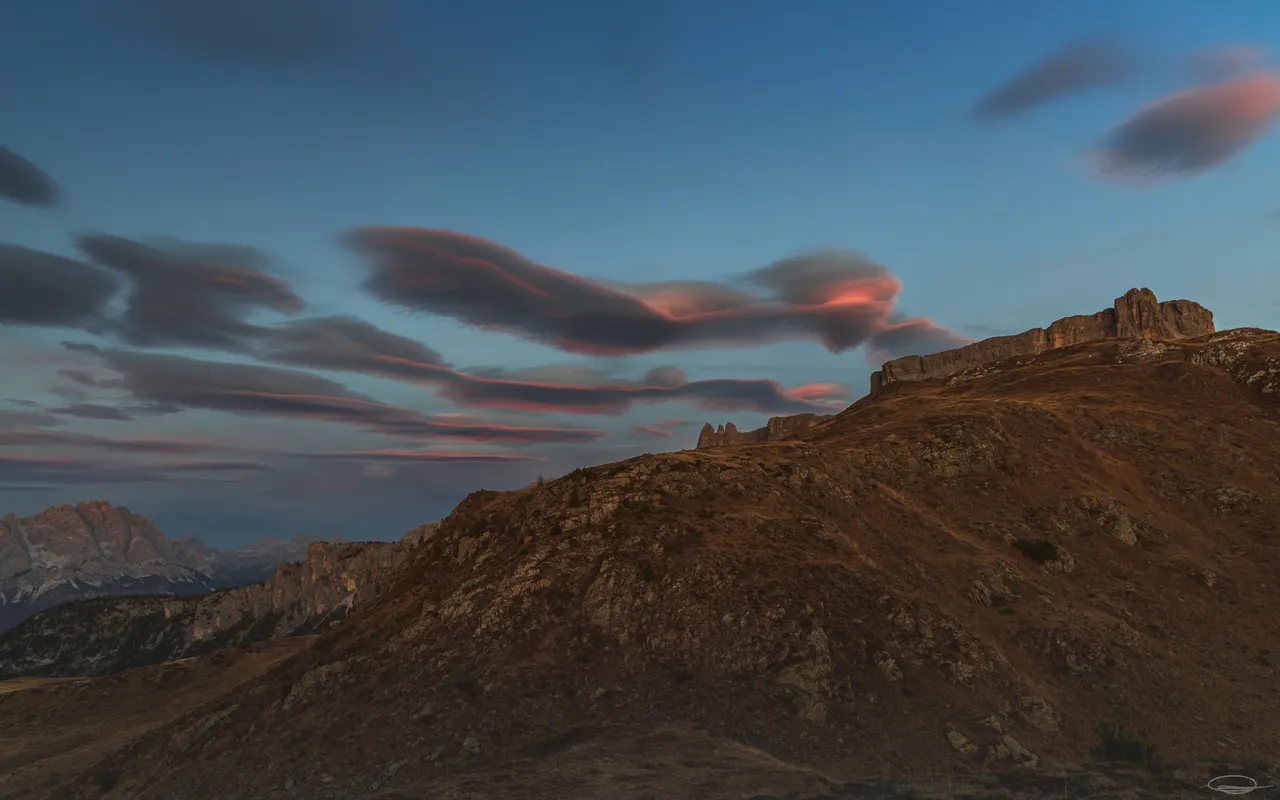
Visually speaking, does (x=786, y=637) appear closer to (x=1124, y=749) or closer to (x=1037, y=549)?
(x=1124, y=749)

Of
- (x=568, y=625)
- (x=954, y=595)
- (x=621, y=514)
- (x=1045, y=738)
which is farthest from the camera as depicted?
(x=621, y=514)

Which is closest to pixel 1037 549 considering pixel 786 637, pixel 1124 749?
pixel 1124 749

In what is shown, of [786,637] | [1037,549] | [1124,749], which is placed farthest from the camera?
[1037,549]

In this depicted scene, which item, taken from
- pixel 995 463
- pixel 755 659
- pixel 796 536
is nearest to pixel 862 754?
pixel 755 659

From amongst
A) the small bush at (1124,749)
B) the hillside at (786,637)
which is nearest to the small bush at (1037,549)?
the hillside at (786,637)

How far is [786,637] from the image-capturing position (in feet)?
126

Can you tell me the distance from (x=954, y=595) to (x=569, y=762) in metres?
29.3

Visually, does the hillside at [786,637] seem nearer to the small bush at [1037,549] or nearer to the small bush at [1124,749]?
the small bush at [1124,749]

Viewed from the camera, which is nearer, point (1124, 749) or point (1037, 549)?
point (1124, 749)

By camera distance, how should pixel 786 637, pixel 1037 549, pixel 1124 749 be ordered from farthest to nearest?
pixel 1037 549, pixel 786 637, pixel 1124 749

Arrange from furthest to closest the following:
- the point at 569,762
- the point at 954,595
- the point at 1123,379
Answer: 1. the point at 1123,379
2. the point at 954,595
3. the point at 569,762

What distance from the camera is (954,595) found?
149 feet

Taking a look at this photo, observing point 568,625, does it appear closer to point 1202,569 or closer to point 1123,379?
point 1202,569

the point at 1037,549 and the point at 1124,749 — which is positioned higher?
the point at 1037,549
